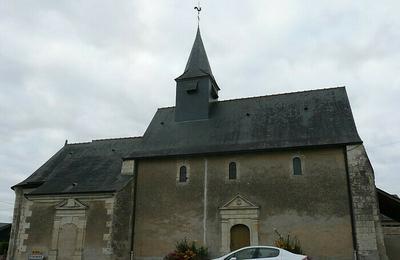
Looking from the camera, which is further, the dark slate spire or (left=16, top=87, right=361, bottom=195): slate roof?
the dark slate spire

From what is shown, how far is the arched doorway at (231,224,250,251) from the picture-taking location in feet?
57.1

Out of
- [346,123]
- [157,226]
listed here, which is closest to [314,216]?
[346,123]

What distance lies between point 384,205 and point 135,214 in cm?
1164

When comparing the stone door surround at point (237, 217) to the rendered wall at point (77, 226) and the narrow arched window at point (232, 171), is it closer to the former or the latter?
the narrow arched window at point (232, 171)

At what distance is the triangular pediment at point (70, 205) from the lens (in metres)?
19.3

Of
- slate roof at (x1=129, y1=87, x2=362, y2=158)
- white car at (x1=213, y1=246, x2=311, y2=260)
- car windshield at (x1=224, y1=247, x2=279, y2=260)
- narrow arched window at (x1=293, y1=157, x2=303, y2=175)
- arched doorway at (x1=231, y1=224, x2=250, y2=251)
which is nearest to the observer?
white car at (x1=213, y1=246, x2=311, y2=260)

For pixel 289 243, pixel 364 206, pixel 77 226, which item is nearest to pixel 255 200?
pixel 289 243

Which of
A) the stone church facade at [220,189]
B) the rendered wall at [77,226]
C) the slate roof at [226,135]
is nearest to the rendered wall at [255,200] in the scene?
the stone church facade at [220,189]

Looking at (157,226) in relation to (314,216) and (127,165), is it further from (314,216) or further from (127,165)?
(314,216)

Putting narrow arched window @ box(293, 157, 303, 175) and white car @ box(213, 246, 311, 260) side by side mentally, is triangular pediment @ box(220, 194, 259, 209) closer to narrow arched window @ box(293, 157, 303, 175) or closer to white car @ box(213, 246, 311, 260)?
narrow arched window @ box(293, 157, 303, 175)

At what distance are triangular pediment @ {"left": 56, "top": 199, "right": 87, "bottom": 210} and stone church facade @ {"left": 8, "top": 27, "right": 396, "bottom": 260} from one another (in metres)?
0.05

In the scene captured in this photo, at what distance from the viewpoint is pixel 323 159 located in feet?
56.7

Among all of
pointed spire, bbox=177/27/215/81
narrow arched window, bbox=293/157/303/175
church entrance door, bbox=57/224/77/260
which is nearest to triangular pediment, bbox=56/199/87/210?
church entrance door, bbox=57/224/77/260

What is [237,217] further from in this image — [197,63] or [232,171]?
[197,63]
